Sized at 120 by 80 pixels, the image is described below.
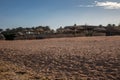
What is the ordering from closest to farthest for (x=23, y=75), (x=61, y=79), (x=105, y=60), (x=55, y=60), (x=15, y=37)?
(x=61, y=79), (x=23, y=75), (x=105, y=60), (x=55, y=60), (x=15, y=37)

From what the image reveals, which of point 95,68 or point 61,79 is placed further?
point 95,68

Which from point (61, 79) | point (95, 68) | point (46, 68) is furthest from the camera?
point (46, 68)

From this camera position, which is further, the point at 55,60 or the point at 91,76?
the point at 55,60

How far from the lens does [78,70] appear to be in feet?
31.2

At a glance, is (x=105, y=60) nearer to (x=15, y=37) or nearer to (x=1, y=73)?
(x=1, y=73)

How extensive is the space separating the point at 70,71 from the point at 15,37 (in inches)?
1243

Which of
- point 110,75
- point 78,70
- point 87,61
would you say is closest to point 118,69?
point 110,75

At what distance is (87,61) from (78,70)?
1710 mm

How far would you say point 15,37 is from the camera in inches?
1575

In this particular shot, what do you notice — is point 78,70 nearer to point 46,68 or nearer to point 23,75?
point 46,68

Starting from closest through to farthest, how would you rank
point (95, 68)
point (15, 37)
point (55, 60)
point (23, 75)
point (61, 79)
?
point (61, 79) → point (23, 75) → point (95, 68) → point (55, 60) → point (15, 37)

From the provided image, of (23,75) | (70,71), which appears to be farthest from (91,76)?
(23,75)

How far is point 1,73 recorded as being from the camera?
9.27 meters

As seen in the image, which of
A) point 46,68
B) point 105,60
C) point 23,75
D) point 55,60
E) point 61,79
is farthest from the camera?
point 55,60
